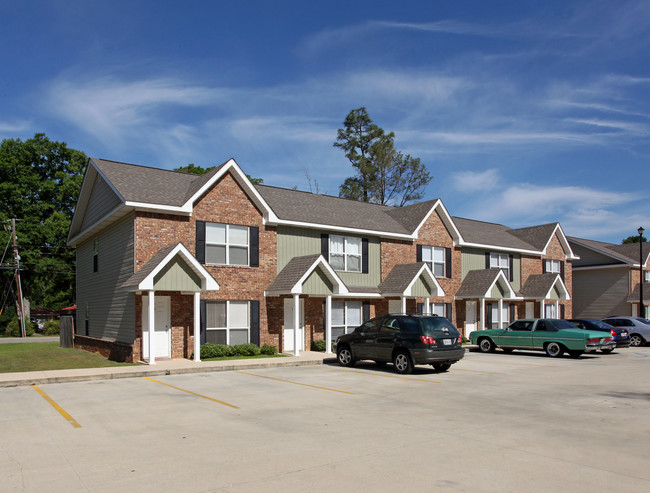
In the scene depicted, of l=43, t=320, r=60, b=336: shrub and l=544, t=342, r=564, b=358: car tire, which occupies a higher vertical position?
l=544, t=342, r=564, b=358: car tire

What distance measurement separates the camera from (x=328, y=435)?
8570mm

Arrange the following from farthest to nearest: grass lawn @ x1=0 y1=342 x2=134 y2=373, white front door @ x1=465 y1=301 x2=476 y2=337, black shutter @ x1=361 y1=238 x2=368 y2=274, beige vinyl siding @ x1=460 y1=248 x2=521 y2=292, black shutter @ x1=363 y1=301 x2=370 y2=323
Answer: beige vinyl siding @ x1=460 y1=248 x2=521 y2=292
white front door @ x1=465 y1=301 x2=476 y2=337
black shutter @ x1=361 y1=238 x2=368 y2=274
black shutter @ x1=363 y1=301 x2=370 y2=323
grass lawn @ x1=0 y1=342 x2=134 y2=373

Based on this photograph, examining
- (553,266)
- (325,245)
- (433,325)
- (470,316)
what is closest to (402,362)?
(433,325)

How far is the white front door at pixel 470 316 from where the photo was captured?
3253 centimetres

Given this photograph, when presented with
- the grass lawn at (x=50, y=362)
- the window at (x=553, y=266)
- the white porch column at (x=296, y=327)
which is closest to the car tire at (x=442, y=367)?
the white porch column at (x=296, y=327)

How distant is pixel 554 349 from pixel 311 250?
11248 millimetres

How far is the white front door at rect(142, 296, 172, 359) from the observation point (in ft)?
65.7

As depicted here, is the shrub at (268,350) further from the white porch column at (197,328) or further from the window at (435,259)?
the window at (435,259)

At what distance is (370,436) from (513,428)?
247 cm

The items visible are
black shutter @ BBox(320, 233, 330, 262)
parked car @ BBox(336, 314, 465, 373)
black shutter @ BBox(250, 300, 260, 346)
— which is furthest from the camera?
black shutter @ BBox(320, 233, 330, 262)

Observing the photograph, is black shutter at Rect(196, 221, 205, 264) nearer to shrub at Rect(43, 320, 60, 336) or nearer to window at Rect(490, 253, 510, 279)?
window at Rect(490, 253, 510, 279)

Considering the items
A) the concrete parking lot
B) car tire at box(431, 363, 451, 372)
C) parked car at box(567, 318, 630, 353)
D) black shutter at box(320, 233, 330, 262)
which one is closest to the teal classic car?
parked car at box(567, 318, 630, 353)

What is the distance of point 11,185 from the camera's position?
48375mm

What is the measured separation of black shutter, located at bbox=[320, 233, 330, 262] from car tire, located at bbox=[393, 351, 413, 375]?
30.8 feet
